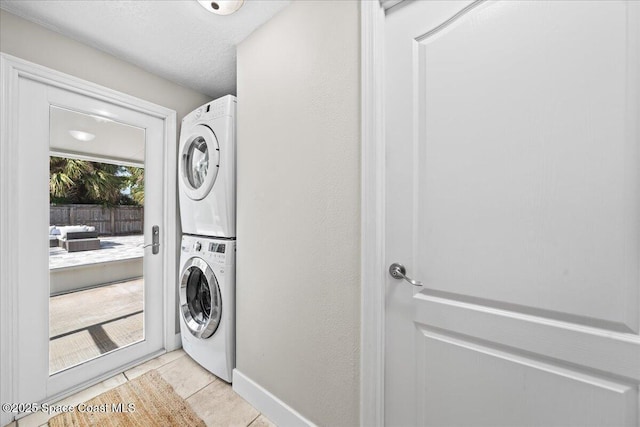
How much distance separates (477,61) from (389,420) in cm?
144

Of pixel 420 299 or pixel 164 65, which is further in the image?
pixel 164 65

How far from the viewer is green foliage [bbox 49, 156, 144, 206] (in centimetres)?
156

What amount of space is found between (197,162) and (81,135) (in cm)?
74

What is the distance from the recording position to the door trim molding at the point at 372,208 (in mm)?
988

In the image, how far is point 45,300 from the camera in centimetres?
151

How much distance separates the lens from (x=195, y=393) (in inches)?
62.6

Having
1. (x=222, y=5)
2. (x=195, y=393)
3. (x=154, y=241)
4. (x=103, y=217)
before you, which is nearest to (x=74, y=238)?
(x=103, y=217)

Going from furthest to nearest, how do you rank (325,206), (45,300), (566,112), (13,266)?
(45,300), (13,266), (325,206), (566,112)

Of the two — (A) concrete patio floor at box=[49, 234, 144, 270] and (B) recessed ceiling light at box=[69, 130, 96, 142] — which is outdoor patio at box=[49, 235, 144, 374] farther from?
(B) recessed ceiling light at box=[69, 130, 96, 142]

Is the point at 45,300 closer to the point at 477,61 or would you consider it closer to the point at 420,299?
the point at 420,299

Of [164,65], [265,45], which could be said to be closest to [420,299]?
[265,45]

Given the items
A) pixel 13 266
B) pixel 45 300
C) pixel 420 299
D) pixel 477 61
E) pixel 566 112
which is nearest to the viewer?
pixel 566 112

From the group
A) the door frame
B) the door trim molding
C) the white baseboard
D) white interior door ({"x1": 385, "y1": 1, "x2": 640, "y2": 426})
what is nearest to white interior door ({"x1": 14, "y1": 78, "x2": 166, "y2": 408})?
the door frame

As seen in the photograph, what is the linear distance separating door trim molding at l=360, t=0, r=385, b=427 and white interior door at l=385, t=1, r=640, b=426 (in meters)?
0.04
